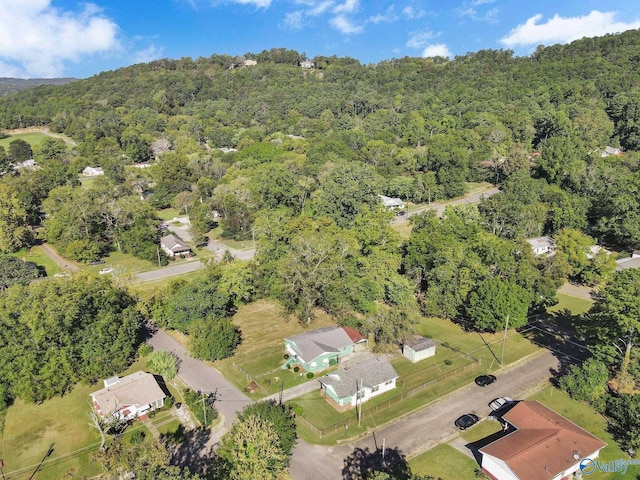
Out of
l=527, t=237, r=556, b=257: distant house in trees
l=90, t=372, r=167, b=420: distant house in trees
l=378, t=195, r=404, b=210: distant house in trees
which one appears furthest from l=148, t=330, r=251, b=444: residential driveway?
l=378, t=195, r=404, b=210: distant house in trees

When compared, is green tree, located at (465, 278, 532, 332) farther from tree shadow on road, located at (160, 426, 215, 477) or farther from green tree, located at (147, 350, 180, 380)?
green tree, located at (147, 350, 180, 380)

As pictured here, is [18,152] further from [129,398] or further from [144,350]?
[129,398]

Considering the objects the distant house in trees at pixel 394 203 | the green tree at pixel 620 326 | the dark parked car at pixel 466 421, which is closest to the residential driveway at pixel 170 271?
the distant house in trees at pixel 394 203

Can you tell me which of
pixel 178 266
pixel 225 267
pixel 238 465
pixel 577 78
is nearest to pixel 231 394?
pixel 238 465

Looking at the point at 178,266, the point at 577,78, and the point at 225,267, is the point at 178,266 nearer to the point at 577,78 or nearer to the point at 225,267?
the point at 225,267

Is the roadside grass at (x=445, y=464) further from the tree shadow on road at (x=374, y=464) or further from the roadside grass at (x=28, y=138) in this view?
the roadside grass at (x=28, y=138)
